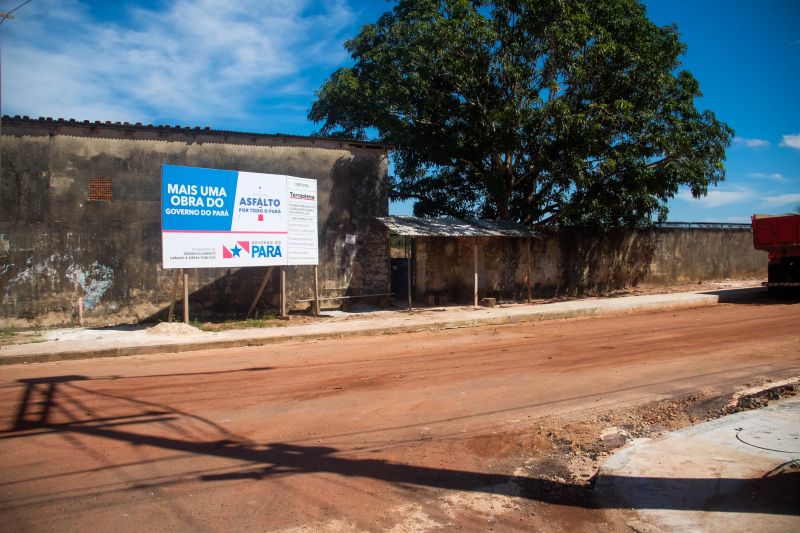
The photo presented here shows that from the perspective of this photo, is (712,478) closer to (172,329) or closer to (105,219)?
(172,329)

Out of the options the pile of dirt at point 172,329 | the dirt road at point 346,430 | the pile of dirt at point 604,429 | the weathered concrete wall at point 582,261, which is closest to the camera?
the dirt road at point 346,430

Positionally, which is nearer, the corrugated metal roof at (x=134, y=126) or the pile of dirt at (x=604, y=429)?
the pile of dirt at (x=604, y=429)

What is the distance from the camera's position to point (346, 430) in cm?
613

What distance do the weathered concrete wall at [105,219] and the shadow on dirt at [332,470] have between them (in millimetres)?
8560

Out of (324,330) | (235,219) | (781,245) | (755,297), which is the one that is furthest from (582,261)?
(235,219)

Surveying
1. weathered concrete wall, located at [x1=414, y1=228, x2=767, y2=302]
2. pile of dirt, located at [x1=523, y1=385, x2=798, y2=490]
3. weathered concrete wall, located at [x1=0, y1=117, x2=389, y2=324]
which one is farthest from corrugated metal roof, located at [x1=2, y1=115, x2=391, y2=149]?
pile of dirt, located at [x1=523, y1=385, x2=798, y2=490]

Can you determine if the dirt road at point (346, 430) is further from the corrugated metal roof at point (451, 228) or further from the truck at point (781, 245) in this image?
the truck at point (781, 245)

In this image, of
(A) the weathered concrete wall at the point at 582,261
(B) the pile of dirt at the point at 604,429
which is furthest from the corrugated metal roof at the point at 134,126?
(B) the pile of dirt at the point at 604,429

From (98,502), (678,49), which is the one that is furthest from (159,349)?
(678,49)

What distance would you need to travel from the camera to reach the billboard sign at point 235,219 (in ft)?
45.7

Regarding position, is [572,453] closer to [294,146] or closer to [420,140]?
[294,146]

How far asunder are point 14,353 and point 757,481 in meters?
11.9

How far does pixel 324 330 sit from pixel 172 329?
347 cm

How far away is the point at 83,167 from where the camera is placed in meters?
14.8
